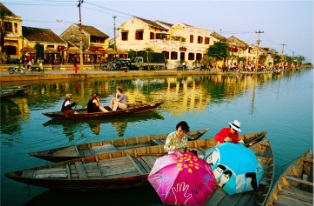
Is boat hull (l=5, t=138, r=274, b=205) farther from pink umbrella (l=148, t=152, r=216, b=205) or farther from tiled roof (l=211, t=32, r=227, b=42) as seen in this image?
tiled roof (l=211, t=32, r=227, b=42)

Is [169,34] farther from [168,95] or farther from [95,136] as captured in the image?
[95,136]

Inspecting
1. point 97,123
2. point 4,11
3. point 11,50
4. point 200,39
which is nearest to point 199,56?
point 200,39

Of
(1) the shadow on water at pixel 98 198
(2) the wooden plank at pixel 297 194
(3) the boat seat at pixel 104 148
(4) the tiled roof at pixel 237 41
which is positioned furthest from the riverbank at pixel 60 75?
(4) the tiled roof at pixel 237 41

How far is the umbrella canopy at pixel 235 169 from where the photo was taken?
5055mm

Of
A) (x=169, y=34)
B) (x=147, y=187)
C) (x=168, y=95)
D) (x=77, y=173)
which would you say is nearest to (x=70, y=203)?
(x=77, y=173)

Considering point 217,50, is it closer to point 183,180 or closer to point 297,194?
point 297,194

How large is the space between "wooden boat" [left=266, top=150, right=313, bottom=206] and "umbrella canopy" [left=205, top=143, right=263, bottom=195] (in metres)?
0.50

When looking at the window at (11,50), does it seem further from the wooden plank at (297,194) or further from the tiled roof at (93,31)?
the wooden plank at (297,194)

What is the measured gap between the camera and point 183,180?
4.33m

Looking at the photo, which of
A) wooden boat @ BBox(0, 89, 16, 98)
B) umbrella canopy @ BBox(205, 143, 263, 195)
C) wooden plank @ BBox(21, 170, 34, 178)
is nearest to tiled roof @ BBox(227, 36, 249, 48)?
Answer: wooden boat @ BBox(0, 89, 16, 98)

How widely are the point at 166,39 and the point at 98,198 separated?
4384 centimetres

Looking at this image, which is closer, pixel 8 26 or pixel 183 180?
pixel 183 180

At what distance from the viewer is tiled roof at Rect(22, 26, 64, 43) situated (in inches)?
1515

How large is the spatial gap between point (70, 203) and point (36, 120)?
8625 mm
